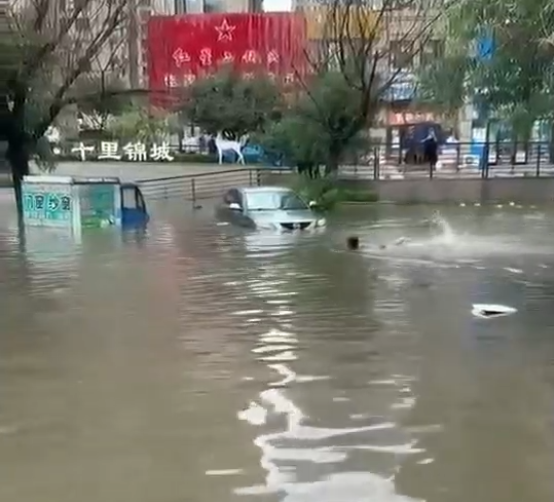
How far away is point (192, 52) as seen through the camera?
1875 inches

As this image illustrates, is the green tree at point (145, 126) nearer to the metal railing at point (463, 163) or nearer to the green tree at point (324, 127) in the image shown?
the metal railing at point (463, 163)

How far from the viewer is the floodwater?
21.9ft

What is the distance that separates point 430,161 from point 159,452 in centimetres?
3144

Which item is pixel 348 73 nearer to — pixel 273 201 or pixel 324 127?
pixel 324 127

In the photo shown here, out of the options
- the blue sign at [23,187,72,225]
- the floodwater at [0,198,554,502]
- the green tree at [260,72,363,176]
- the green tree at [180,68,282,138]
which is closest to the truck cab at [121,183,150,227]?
the blue sign at [23,187,72,225]

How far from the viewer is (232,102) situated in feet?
138

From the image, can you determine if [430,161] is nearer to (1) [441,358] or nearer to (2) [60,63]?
(2) [60,63]

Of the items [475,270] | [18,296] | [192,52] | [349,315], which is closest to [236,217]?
[475,270]

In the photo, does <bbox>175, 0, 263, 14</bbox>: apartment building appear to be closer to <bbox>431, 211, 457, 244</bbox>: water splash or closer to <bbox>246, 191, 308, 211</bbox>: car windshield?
<bbox>431, 211, 457, 244</bbox>: water splash

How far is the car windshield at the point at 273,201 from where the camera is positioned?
25.0 metres

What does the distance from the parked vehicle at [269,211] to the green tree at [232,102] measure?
49.1 ft

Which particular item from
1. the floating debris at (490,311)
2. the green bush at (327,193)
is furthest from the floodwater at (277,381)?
the green bush at (327,193)

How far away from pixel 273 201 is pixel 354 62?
11680mm

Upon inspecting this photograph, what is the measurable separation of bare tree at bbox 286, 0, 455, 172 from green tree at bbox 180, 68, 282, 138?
5.97ft
